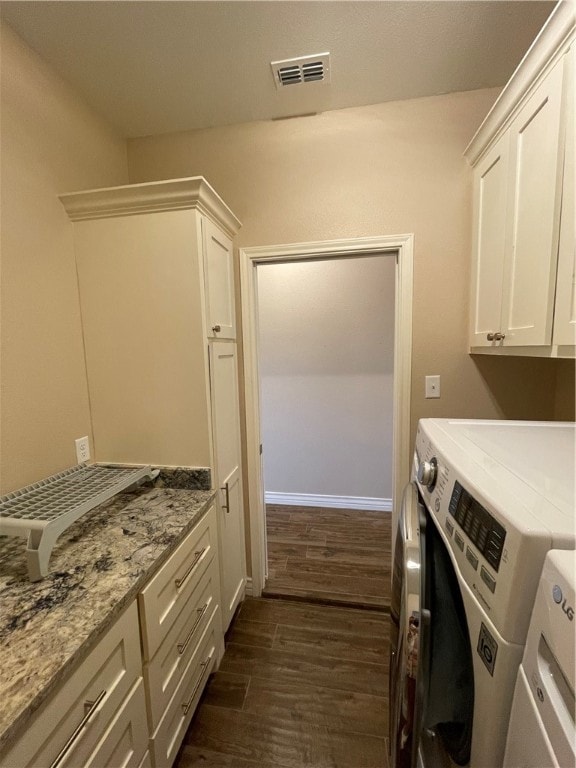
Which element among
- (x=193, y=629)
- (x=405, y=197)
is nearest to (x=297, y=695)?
(x=193, y=629)

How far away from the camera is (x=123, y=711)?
84cm

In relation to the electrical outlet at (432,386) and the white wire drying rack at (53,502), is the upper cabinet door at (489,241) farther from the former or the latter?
the white wire drying rack at (53,502)

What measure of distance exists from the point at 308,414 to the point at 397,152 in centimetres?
197

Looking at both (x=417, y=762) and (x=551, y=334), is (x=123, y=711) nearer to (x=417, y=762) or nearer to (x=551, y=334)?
(x=417, y=762)

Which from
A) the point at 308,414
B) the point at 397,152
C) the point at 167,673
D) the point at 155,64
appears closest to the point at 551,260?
the point at 397,152

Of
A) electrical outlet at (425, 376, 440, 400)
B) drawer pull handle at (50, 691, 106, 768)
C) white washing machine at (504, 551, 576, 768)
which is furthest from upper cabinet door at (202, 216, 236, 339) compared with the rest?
white washing machine at (504, 551, 576, 768)

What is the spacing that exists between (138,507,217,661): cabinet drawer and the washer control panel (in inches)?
34.5

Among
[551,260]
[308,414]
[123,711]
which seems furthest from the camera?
[308,414]

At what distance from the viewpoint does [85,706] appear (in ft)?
2.37

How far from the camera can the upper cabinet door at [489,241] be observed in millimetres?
1265

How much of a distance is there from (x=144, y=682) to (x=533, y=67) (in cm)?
224

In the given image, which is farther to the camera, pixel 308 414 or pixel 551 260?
pixel 308 414

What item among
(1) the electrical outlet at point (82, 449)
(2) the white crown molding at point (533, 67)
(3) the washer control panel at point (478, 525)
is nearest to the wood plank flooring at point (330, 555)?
(1) the electrical outlet at point (82, 449)

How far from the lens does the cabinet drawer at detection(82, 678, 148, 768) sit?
0.77 meters
